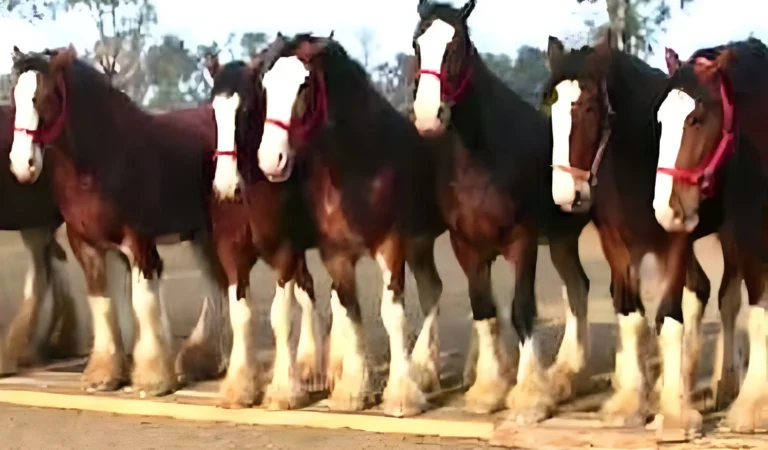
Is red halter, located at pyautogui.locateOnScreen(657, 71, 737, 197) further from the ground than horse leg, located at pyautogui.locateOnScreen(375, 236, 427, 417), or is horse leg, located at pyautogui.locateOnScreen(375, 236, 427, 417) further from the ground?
red halter, located at pyautogui.locateOnScreen(657, 71, 737, 197)

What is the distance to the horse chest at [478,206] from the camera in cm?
280

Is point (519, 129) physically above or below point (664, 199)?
above

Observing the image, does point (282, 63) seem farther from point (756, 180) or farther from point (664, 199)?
point (756, 180)

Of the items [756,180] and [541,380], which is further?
[541,380]

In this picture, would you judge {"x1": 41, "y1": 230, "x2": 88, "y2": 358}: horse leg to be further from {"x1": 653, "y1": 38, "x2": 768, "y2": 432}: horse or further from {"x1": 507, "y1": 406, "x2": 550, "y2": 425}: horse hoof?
{"x1": 653, "y1": 38, "x2": 768, "y2": 432}: horse

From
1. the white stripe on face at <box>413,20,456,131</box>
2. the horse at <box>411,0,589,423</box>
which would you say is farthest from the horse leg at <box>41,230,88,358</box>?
the white stripe on face at <box>413,20,456,131</box>

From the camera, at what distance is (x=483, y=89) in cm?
284

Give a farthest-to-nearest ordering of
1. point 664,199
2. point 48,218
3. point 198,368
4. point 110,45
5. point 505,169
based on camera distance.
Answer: point 110,45
point 48,218
point 198,368
point 505,169
point 664,199

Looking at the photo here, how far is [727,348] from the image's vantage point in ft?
9.82

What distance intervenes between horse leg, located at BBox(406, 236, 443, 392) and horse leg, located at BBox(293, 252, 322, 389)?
0.39 m

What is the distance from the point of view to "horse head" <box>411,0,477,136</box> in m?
2.60

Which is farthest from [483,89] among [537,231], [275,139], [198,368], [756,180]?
[198,368]

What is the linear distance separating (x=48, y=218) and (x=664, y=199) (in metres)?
2.70

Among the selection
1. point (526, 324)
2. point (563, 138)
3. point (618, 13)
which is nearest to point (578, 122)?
point (563, 138)
